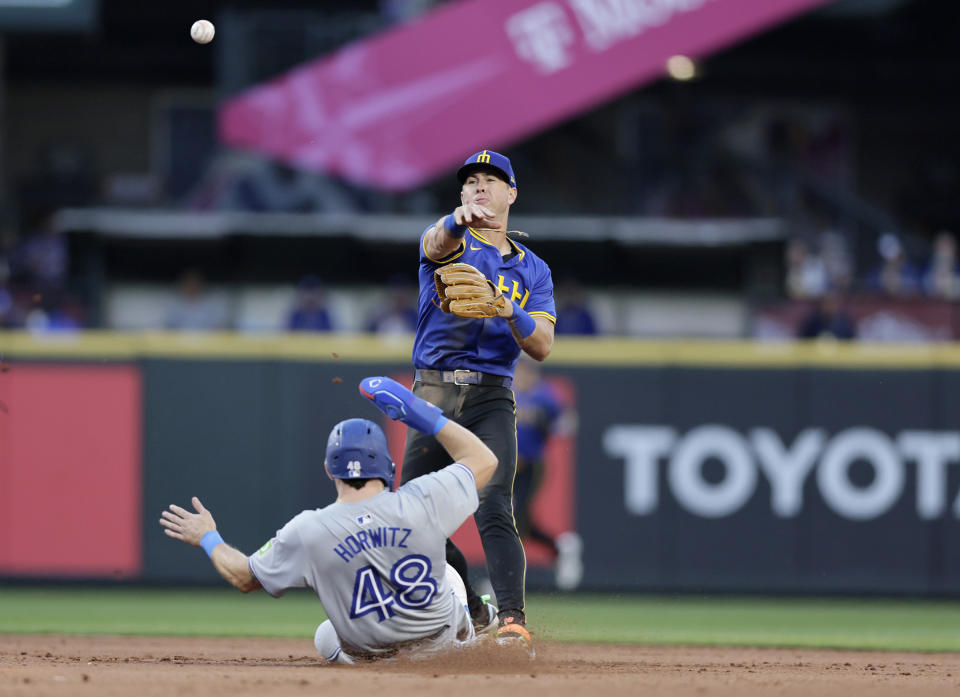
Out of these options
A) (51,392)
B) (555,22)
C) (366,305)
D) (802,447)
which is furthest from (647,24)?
Answer: (51,392)

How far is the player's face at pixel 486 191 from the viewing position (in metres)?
5.90

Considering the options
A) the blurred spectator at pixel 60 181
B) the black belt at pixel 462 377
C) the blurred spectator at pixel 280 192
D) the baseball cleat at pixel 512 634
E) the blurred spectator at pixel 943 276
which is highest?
the blurred spectator at pixel 60 181

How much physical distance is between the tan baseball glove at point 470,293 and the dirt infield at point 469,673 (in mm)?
1391

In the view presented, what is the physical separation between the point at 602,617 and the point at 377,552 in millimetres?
5339

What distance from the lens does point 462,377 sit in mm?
5941

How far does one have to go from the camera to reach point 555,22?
14.4 m

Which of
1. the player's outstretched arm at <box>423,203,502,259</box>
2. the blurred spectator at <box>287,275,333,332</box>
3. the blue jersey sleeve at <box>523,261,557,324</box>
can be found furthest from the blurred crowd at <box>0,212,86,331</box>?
the player's outstretched arm at <box>423,203,502,259</box>

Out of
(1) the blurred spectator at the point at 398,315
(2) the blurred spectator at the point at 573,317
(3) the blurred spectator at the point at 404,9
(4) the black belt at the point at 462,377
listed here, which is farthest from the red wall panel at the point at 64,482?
(4) the black belt at the point at 462,377

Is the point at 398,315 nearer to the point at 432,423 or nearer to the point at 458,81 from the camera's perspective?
the point at 458,81

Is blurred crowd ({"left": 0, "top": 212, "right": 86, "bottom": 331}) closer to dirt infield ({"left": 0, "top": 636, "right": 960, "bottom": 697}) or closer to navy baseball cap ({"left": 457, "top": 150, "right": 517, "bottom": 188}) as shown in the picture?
dirt infield ({"left": 0, "top": 636, "right": 960, "bottom": 697})

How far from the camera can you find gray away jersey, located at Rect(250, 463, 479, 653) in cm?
526

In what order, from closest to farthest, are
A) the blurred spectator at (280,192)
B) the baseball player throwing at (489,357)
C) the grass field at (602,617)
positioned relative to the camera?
the baseball player throwing at (489,357)
the grass field at (602,617)
the blurred spectator at (280,192)

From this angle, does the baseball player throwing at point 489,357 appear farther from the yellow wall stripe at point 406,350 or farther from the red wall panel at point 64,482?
the red wall panel at point 64,482

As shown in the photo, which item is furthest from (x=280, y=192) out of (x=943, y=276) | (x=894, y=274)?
(x=943, y=276)
